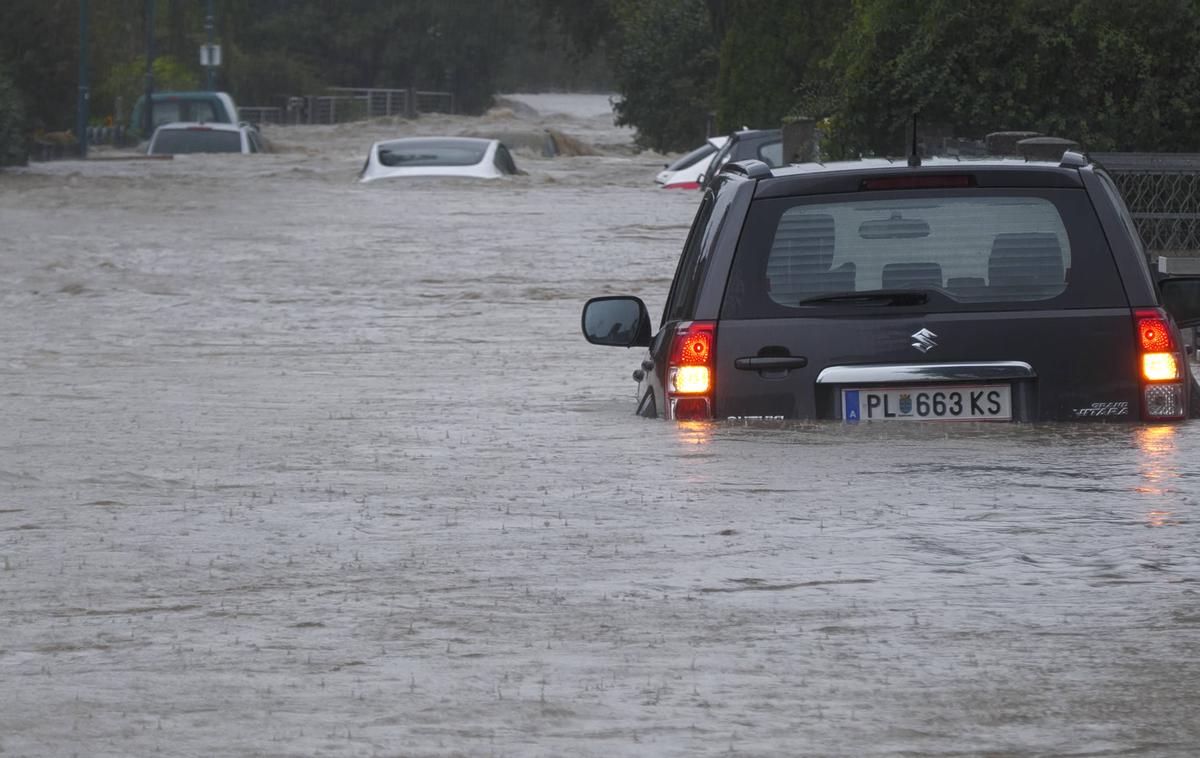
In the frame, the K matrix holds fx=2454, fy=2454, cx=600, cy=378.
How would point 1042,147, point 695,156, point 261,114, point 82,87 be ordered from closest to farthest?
point 1042,147, point 695,156, point 82,87, point 261,114

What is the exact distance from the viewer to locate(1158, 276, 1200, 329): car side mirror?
319 inches

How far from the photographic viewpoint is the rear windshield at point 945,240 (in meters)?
7.59

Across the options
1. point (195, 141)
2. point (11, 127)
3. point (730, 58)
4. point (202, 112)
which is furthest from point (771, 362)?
point (202, 112)

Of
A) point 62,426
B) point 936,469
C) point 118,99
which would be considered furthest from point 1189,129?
point 118,99

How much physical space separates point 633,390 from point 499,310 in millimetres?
6915

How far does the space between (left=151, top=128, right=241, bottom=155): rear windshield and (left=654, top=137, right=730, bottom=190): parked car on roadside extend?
9.28m

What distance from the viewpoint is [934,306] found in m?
7.61

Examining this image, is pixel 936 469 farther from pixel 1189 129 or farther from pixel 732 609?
pixel 1189 129

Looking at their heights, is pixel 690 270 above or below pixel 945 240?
below

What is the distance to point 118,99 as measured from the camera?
6738 centimetres

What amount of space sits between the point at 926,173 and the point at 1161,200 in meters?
10.4

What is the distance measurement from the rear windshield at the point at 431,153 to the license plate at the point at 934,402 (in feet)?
89.8

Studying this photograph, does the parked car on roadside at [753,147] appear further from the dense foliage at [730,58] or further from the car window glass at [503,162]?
the car window glass at [503,162]

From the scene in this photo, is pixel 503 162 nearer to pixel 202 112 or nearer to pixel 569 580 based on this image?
pixel 202 112
